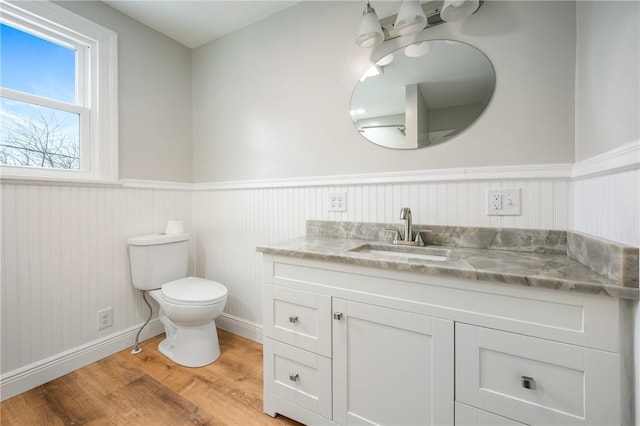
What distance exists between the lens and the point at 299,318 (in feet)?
3.95

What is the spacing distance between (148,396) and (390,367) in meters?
1.28

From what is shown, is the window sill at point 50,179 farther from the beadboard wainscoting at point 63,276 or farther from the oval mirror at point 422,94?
the oval mirror at point 422,94

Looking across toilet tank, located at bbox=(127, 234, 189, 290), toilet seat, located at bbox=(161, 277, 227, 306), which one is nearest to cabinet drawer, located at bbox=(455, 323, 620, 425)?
toilet seat, located at bbox=(161, 277, 227, 306)

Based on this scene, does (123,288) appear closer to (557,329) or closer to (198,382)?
(198,382)

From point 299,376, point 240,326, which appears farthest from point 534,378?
point 240,326

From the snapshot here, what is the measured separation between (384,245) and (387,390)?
647 millimetres

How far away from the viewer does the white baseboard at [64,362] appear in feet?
4.63

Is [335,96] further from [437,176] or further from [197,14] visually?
[197,14]

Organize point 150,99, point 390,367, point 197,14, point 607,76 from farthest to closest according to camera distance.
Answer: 1. point 150,99
2. point 197,14
3. point 390,367
4. point 607,76

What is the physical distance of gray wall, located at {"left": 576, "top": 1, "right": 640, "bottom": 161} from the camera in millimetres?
771

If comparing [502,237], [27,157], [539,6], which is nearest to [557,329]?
[502,237]

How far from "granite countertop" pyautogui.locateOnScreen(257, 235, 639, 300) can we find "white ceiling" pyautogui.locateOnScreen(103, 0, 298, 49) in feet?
5.55

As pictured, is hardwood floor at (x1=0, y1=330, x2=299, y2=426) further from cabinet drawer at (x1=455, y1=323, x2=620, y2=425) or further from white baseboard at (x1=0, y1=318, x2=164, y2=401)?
cabinet drawer at (x1=455, y1=323, x2=620, y2=425)

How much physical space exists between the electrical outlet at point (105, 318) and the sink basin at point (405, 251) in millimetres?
1734
